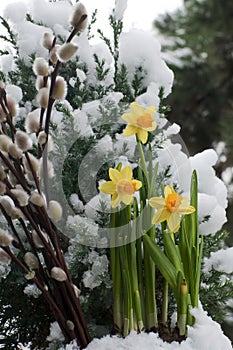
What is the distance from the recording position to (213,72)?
319cm

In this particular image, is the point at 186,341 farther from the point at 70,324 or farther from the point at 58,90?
the point at 58,90

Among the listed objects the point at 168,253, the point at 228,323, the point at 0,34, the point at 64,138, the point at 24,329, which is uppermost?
the point at 0,34

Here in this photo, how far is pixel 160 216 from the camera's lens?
0.62 m

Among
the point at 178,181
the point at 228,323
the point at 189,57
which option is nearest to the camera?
the point at 178,181

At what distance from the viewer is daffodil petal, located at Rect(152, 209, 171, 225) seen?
0.62 meters

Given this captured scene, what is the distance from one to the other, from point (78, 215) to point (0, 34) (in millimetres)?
280

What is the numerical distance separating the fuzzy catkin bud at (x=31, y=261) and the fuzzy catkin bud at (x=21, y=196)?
0.20 feet

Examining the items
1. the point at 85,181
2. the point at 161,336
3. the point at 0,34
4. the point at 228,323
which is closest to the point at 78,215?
the point at 85,181

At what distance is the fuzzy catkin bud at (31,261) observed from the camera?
1.95 feet

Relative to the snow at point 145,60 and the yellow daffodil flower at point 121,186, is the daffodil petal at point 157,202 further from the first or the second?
the snow at point 145,60

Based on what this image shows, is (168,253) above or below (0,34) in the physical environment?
below

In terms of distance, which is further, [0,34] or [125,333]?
[0,34]

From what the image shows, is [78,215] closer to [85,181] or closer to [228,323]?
[85,181]

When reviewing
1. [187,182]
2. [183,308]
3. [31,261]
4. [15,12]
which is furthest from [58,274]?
[15,12]
